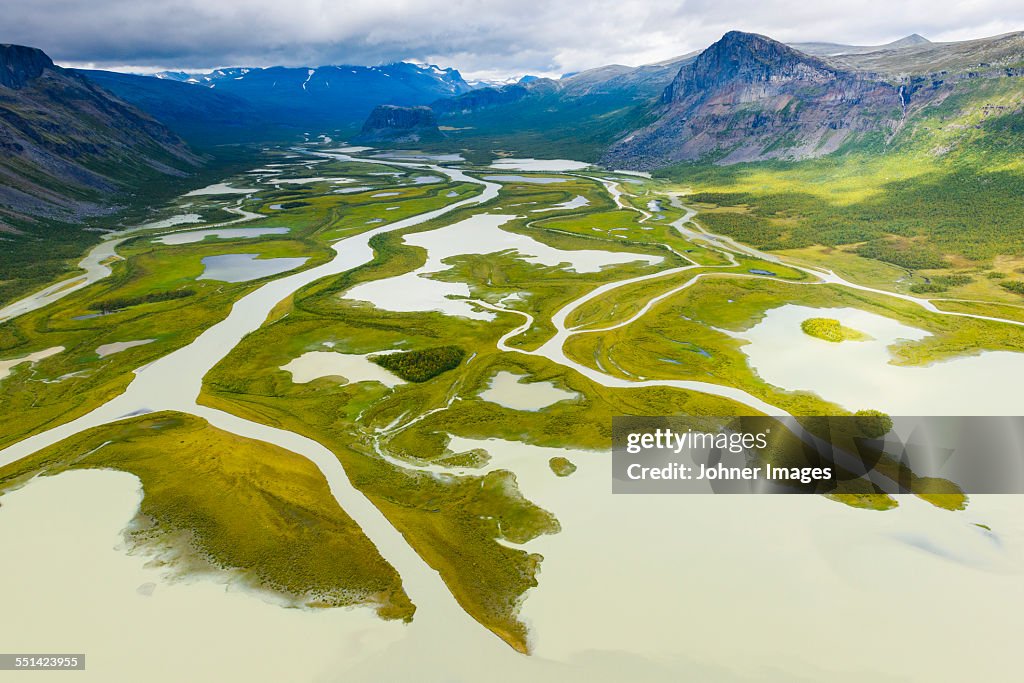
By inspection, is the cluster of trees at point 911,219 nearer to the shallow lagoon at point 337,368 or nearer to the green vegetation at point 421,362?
the green vegetation at point 421,362

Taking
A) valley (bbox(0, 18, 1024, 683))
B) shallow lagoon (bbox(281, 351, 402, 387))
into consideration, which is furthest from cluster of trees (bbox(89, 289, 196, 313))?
shallow lagoon (bbox(281, 351, 402, 387))

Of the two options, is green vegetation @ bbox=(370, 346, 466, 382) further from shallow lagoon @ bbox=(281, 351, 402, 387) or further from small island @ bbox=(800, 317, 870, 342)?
small island @ bbox=(800, 317, 870, 342)

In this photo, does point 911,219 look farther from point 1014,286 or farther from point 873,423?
point 873,423

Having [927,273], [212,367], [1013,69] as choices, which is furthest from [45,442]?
[1013,69]

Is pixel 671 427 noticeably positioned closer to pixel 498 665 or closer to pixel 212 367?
pixel 498 665

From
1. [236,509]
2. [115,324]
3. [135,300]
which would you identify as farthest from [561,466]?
[135,300]
